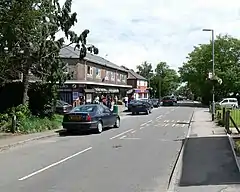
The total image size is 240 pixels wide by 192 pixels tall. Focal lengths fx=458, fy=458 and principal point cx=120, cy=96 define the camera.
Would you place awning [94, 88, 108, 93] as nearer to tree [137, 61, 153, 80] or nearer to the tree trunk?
the tree trunk

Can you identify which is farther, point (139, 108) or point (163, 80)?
point (163, 80)

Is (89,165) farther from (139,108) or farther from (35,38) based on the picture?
(139,108)

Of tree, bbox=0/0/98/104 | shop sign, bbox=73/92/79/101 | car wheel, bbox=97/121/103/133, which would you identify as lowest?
car wheel, bbox=97/121/103/133

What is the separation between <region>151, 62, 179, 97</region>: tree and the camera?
125m

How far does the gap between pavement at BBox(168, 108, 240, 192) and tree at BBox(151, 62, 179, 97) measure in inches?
4125

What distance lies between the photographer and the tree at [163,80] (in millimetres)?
125463

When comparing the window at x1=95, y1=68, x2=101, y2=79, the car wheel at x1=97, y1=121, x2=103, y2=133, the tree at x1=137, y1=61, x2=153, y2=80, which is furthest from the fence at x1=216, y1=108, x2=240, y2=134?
the tree at x1=137, y1=61, x2=153, y2=80

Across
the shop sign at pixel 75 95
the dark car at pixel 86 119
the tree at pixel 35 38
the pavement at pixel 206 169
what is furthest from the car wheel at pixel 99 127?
the shop sign at pixel 75 95

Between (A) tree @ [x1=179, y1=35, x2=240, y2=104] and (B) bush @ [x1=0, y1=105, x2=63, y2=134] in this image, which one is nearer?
(B) bush @ [x1=0, y1=105, x2=63, y2=134]

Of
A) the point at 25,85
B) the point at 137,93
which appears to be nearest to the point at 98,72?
the point at 25,85

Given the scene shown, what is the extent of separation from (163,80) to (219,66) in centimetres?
5499

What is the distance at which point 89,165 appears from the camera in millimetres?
12211

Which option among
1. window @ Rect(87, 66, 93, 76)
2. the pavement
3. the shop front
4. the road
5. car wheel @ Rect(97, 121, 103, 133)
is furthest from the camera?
the shop front

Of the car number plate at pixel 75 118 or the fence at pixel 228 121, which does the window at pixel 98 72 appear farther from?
the car number plate at pixel 75 118
